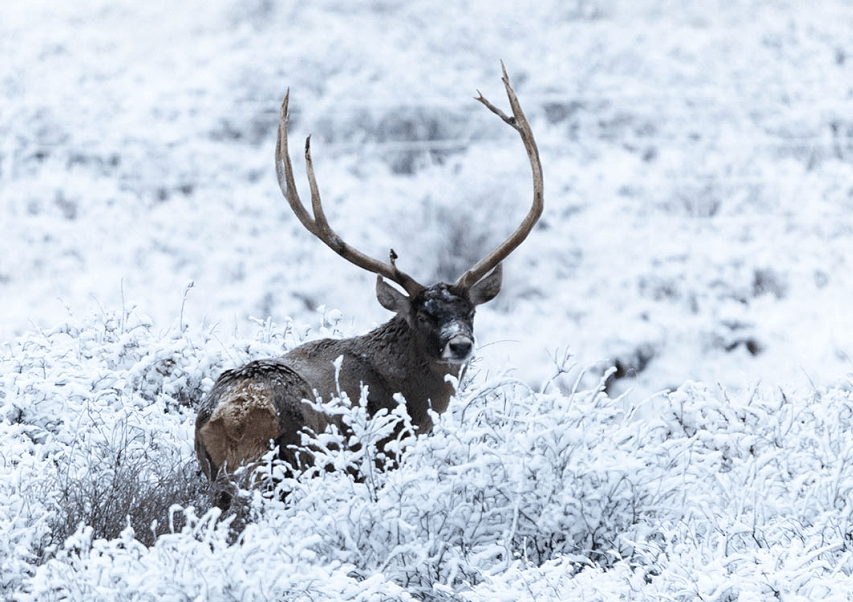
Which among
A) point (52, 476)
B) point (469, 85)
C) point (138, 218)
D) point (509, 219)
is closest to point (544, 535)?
point (52, 476)

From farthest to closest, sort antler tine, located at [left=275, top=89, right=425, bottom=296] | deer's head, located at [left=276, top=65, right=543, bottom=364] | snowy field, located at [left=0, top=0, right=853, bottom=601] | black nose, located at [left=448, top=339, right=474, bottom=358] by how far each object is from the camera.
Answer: antler tine, located at [left=275, top=89, right=425, bottom=296] < deer's head, located at [left=276, top=65, right=543, bottom=364] < black nose, located at [left=448, top=339, right=474, bottom=358] < snowy field, located at [left=0, top=0, right=853, bottom=601]

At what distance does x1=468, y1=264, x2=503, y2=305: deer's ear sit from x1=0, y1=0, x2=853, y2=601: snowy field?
23 cm

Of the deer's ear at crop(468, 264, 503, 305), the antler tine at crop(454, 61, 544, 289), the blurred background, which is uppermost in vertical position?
the antler tine at crop(454, 61, 544, 289)

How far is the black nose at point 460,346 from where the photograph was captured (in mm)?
5312

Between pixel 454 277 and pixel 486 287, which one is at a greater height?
pixel 486 287

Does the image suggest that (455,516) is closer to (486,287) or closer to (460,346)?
(460,346)

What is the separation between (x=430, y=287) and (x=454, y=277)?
212 inches

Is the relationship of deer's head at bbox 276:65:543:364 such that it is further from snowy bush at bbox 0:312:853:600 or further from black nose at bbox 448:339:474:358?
snowy bush at bbox 0:312:853:600

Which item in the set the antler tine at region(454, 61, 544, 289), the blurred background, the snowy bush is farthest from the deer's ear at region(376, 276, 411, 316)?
the blurred background

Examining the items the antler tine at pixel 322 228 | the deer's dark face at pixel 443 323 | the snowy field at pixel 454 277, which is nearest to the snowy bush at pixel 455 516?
the snowy field at pixel 454 277

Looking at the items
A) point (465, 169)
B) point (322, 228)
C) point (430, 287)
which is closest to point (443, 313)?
point (430, 287)

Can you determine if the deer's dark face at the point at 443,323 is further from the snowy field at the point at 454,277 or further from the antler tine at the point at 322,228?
the snowy field at the point at 454,277

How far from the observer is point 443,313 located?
217 inches

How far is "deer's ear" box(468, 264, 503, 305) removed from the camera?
18.8ft
